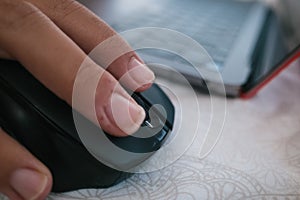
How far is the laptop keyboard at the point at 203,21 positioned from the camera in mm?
566

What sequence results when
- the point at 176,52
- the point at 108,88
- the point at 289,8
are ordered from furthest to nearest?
the point at 289,8 → the point at 176,52 → the point at 108,88

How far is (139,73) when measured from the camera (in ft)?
1.02

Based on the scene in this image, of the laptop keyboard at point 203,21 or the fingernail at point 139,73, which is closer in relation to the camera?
the fingernail at point 139,73

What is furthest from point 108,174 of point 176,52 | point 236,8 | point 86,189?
point 236,8

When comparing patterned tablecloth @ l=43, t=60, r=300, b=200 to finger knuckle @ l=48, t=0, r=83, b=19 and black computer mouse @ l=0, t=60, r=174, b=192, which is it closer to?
black computer mouse @ l=0, t=60, r=174, b=192

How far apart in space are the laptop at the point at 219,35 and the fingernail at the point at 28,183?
25 centimetres

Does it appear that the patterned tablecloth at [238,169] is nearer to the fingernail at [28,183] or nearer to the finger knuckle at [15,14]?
the fingernail at [28,183]

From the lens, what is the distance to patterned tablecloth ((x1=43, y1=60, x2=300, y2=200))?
0.29m

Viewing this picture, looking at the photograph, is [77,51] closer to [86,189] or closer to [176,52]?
[86,189]

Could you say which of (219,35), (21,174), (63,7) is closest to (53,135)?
(21,174)

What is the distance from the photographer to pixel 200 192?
11.4 inches

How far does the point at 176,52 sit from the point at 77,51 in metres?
0.24

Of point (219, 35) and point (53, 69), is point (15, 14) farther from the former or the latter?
point (219, 35)

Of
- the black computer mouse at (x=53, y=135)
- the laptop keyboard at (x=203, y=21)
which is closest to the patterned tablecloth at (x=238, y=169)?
the black computer mouse at (x=53, y=135)
